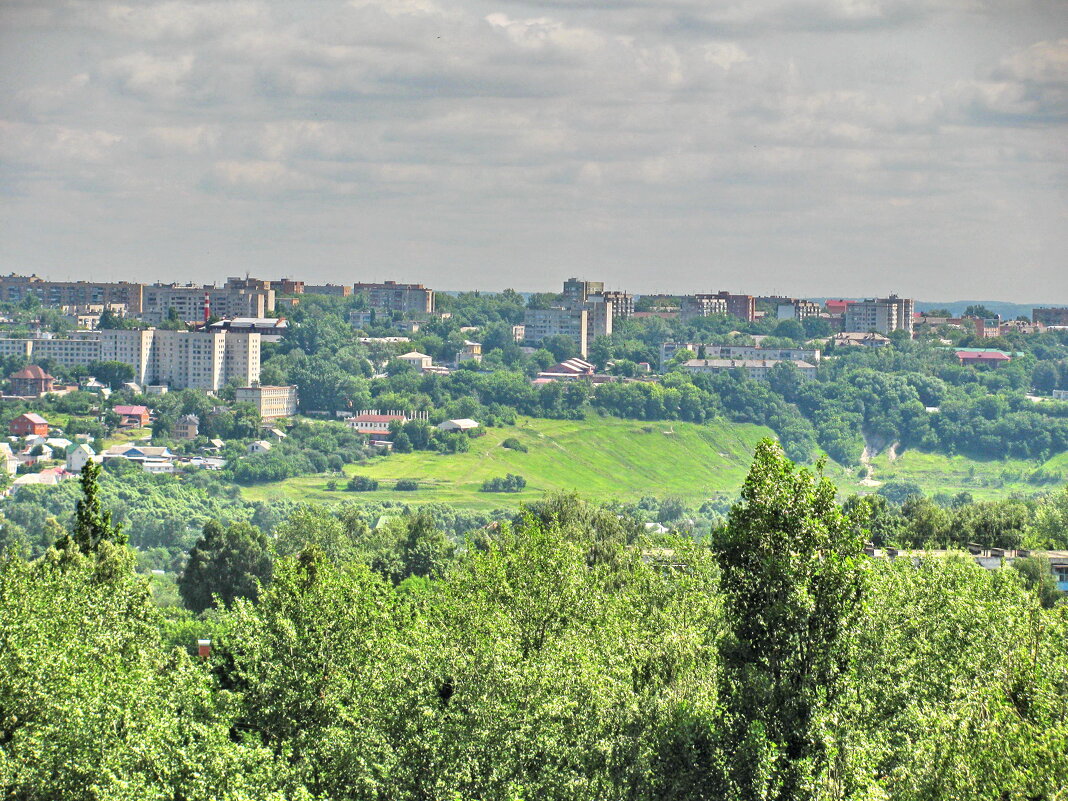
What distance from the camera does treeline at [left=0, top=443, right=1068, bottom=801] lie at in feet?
77.3

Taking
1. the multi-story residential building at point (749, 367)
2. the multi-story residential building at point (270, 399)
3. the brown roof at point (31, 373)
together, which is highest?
the multi-story residential building at point (749, 367)

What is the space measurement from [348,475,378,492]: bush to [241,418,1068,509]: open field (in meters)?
0.74

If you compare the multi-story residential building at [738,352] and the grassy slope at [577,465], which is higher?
the multi-story residential building at [738,352]

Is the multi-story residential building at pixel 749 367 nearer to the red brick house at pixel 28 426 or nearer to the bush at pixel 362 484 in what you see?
the bush at pixel 362 484

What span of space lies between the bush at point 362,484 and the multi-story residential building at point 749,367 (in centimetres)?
5753

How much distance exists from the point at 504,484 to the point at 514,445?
14.3 metres

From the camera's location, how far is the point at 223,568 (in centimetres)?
6475

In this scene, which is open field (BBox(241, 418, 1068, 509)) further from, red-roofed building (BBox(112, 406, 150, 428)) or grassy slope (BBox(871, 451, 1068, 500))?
red-roofed building (BBox(112, 406, 150, 428))

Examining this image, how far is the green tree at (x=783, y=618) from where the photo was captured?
23484 mm

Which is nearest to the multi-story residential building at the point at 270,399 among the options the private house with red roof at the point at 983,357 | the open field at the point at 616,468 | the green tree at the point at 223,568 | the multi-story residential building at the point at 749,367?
the open field at the point at 616,468

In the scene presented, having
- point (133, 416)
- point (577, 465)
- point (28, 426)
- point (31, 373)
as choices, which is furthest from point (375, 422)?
point (31, 373)

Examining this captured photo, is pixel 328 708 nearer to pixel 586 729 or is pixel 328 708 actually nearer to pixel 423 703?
pixel 423 703

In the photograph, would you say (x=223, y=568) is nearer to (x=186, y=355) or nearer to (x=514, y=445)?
(x=514, y=445)

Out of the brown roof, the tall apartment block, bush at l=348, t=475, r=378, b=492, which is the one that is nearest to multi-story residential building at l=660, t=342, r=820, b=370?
the tall apartment block
